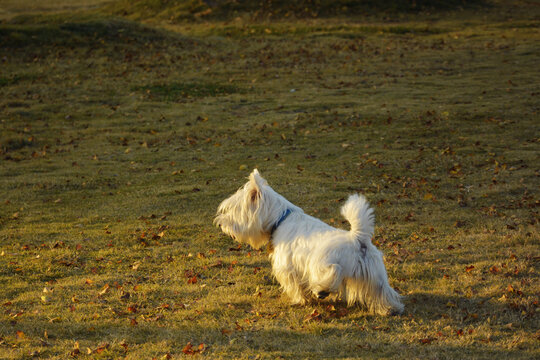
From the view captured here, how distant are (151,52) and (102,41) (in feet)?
9.68

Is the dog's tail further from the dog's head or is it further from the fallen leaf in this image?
the fallen leaf

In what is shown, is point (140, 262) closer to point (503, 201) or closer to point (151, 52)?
point (503, 201)

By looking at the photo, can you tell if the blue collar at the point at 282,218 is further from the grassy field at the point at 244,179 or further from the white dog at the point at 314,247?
the grassy field at the point at 244,179

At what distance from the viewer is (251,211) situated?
20.9 ft

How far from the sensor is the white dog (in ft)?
19.1

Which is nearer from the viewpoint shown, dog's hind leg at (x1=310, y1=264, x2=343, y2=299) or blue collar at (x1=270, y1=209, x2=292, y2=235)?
dog's hind leg at (x1=310, y1=264, x2=343, y2=299)

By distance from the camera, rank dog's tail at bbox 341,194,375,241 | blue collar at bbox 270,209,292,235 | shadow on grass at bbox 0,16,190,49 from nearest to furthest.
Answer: dog's tail at bbox 341,194,375,241, blue collar at bbox 270,209,292,235, shadow on grass at bbox 0,16,190,49

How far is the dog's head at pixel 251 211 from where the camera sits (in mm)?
6316

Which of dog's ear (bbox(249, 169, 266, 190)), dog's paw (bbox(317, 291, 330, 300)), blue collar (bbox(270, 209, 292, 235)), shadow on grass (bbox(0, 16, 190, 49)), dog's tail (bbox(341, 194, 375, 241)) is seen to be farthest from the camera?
shadow on grass (bbox(0, 16, 190, 49))

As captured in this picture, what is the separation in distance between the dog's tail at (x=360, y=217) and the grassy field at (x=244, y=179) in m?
1.08

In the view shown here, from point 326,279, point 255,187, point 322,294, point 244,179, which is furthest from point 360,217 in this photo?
point 244,179

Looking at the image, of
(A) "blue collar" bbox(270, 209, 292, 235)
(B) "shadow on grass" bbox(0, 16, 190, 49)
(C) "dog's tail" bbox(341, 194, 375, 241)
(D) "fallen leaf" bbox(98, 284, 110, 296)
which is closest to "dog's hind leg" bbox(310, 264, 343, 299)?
(C) "dog's tail" bbox(341, 194, 375, 241)

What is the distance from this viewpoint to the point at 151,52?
2927cm

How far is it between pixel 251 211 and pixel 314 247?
90 centimetres
